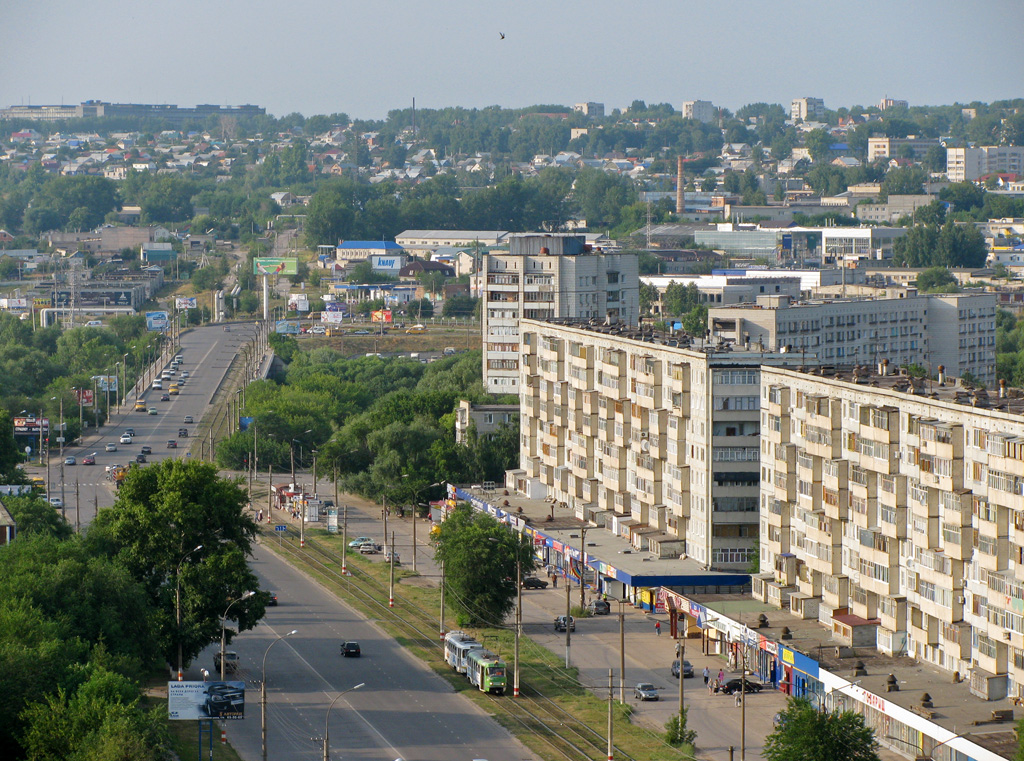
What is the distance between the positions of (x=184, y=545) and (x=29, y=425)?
48537 millimetres

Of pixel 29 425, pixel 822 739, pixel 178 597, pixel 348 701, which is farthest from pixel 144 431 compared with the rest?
pixel 822 739

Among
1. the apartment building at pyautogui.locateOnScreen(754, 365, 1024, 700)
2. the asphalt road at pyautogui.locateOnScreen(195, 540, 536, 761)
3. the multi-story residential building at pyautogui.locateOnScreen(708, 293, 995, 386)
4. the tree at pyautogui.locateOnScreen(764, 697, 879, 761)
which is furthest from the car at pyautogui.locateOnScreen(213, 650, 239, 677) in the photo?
the multi-story residential building at pyautogui.locateOnScreen(708, 293, 995, 386)

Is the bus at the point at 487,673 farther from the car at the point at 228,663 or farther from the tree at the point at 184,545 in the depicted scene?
the car at the point at 228,663

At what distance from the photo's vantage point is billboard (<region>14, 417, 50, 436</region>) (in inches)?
3718

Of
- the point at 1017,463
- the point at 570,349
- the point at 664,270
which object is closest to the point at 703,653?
the point at 1017,463

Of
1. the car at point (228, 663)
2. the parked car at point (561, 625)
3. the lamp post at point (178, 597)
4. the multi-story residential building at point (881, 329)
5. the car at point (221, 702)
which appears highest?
the multi-story residential building at point (881, 329)

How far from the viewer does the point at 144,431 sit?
103125 mm

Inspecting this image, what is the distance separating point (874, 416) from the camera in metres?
47.4

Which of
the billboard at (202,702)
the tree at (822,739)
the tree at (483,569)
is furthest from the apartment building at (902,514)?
the billboard at (202,702)

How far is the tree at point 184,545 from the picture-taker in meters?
47.8

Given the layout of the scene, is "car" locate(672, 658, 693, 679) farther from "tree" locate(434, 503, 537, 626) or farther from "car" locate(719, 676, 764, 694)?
"tree" locate(434, 503, 537, 626)

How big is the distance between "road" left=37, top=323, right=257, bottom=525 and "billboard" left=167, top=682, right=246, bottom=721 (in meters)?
27.8

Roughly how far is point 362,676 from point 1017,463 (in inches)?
776

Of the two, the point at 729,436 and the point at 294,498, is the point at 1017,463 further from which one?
the point at 294,498
